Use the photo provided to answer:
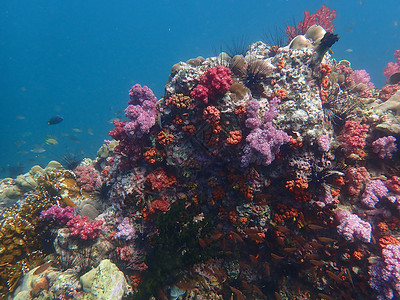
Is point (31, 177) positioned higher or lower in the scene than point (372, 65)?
lower

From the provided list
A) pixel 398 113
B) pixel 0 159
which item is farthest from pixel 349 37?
pixel 0 159

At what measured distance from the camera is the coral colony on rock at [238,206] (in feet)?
17.3

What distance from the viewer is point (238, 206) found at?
576 cm

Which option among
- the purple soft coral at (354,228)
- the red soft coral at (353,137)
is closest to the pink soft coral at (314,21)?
the red soft coral at (353,137)

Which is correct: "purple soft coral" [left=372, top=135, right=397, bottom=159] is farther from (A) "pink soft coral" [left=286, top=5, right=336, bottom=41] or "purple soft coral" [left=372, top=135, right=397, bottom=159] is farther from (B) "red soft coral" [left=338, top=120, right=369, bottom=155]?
(A) "pink soft coral" [left=286, top=5, right=336, bottom=41]

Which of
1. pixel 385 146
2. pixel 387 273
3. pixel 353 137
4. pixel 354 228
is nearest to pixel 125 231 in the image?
pixel 354 228

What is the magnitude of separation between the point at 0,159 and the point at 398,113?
9139 cm

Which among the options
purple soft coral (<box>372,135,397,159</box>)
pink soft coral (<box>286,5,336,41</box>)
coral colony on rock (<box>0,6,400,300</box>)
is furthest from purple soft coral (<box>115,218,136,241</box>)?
pink soft coral (<box>286,5,336,41</box>)

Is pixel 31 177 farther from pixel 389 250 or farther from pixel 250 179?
pixel 389 250

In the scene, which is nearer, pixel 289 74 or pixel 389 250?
pixel 389 250

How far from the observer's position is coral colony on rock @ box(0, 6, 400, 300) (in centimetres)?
528

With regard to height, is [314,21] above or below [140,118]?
above

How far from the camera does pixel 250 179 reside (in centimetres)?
566

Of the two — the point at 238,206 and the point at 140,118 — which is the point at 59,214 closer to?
the point at 140,118
